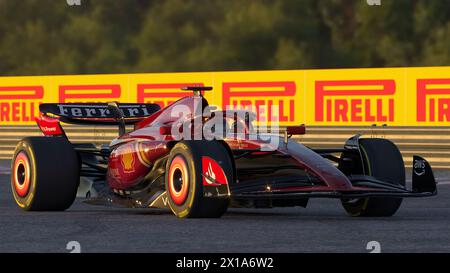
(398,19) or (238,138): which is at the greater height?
(398,19)

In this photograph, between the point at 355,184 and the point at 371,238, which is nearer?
the point at 371,238

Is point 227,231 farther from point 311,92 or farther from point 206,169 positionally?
point 311,92

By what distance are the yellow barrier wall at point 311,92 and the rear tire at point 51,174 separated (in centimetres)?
1028

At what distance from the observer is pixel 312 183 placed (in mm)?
13586

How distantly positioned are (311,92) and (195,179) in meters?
11.7

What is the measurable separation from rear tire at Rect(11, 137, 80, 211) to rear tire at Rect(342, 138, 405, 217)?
116 inches

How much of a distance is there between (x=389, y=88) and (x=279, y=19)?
38.8 ft

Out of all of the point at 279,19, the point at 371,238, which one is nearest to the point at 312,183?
the point at 371,238

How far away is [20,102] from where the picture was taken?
27.5 metres

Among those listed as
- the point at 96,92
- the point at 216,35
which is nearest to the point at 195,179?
the point at 96,92

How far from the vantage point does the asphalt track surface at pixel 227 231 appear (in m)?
11.1

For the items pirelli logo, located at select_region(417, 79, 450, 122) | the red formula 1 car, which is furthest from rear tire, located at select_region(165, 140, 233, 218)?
pirelli logo, located at select_region(417, 79, 450, 122)

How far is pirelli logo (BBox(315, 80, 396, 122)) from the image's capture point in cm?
2438
